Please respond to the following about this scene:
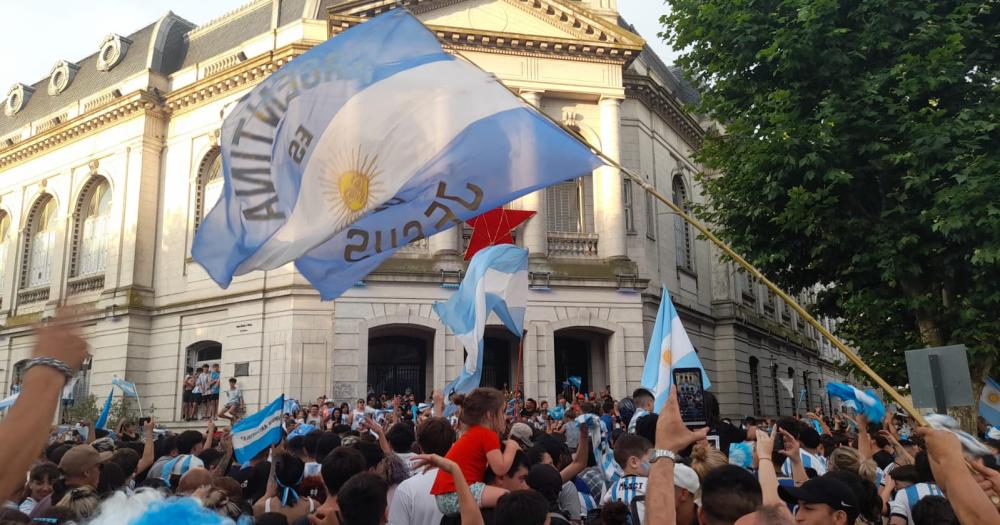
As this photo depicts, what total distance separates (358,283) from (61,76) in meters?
20.3

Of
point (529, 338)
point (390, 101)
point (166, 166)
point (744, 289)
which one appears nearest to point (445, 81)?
point (390, 101)

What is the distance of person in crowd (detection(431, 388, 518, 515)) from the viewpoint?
4465mm

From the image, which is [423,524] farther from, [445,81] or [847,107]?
[847,107]

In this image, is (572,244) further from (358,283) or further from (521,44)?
(358,283)

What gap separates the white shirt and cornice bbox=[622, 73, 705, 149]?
760 inches

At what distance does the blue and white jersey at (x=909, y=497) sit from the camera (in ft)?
17.1


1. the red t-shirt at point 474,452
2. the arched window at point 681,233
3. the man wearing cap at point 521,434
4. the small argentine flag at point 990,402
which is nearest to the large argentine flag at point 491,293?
the man wearing cap at point 521,434

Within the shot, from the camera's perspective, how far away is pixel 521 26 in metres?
22.6

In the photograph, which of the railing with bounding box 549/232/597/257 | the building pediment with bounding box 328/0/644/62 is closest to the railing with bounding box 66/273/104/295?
the building pediment with bounding box 328/0/644/62

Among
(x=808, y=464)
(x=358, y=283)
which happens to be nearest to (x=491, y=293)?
(x=808, y=464)

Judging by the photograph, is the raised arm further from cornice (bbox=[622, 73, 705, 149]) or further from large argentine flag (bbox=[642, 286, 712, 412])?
cornice (bbox=[622, 73, 705, 149])

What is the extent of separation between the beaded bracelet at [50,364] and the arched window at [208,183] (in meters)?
23.6

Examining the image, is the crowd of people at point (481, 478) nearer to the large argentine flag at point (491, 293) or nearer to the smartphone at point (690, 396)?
the smartphone at point (690, 396)

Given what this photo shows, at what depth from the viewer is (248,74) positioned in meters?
23.6
